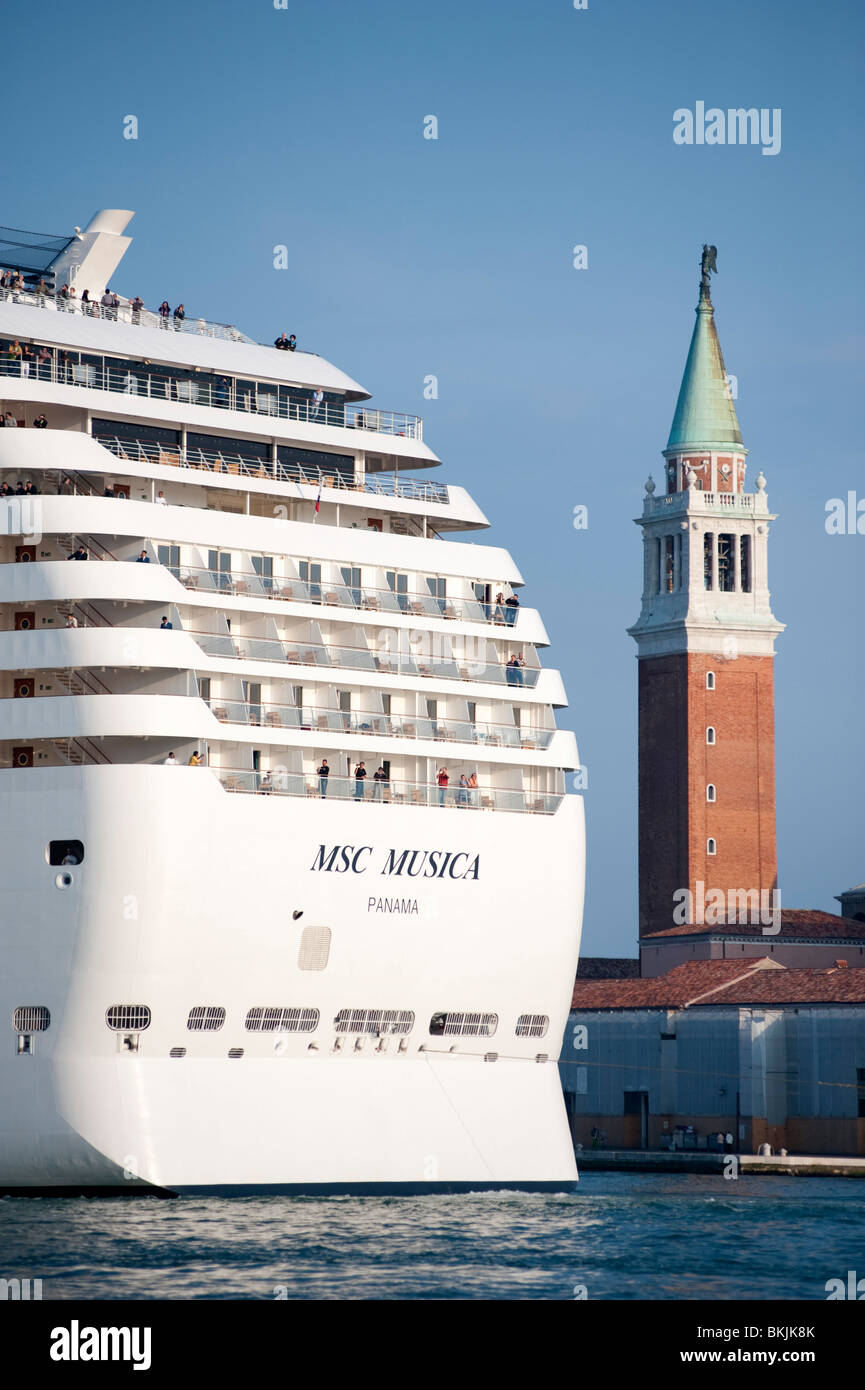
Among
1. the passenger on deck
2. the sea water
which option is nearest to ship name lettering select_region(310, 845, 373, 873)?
the passenger on deck

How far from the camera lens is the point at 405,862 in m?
44.1

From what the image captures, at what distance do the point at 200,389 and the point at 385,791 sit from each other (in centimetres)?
906

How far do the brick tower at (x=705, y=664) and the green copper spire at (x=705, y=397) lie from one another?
1.7 inches

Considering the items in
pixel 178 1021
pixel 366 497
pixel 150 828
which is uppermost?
pixel 366 497

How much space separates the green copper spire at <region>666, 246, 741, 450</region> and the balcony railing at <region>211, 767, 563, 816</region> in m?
62.7

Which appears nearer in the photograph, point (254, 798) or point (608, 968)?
point (254, 798)

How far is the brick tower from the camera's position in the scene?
105 meters

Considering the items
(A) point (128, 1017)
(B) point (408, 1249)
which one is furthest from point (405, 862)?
(B) point (408, 1249)

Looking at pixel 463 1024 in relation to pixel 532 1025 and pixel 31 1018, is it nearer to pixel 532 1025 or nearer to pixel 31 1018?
pixel 532 1025

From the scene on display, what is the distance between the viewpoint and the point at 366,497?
48031 mm

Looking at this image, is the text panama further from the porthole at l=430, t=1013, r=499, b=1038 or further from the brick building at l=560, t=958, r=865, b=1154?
the brick building at l=560, t=958, r=865, b=1154
